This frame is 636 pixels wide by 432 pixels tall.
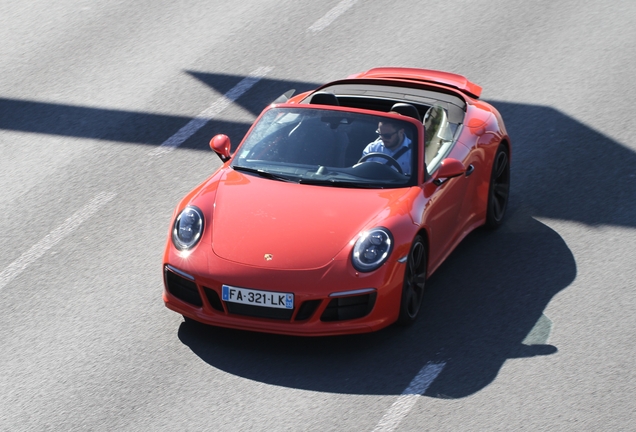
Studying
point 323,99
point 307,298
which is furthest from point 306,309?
point 323,99

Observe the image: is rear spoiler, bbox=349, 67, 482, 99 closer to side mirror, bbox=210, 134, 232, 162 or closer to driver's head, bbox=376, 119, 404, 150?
driver's head, bbox=376, 119, 404, 150

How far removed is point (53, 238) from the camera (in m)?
9.06

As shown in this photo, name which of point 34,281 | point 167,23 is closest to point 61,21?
point 167,23

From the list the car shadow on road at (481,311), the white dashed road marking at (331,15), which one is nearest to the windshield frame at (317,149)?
the car shadow on road at (481,311)

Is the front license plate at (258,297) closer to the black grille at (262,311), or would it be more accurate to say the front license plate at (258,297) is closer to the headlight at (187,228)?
the black grille at (262,311)

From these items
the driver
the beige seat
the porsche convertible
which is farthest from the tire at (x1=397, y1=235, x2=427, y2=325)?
the beige seat

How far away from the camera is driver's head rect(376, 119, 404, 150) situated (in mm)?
8281

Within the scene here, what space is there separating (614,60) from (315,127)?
573 cm

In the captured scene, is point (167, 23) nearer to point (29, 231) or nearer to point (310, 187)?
point (29, 231)

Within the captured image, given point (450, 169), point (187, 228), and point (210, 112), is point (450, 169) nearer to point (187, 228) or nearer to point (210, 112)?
point (187, 228)

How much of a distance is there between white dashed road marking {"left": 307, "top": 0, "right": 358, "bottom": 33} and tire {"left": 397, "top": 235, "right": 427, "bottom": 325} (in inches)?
254

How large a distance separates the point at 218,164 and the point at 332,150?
246cm

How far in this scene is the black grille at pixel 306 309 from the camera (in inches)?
279

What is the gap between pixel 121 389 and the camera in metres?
6.88
